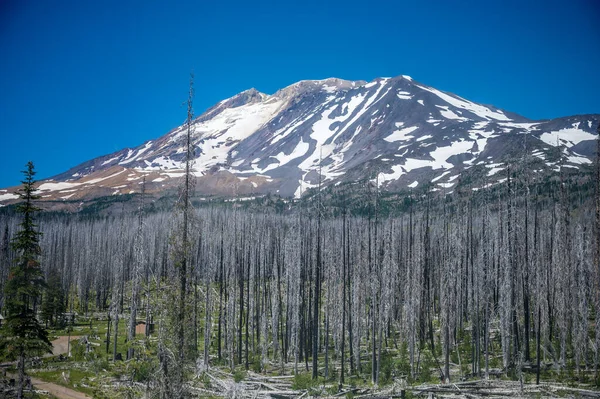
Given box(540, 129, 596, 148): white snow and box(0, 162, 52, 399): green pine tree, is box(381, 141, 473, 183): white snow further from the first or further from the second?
box(0, 162, 52, 399): green pine tree

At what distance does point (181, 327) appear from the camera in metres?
18.2

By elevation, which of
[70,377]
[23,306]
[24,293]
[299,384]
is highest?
[24,293]

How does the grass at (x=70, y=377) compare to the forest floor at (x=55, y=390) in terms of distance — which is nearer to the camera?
the forest floor at (x=55, y=390)

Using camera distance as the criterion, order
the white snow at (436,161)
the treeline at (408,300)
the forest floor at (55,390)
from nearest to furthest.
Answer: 1. the treeline at (408,300)
2. the forest floor at (55,390)
3. the white snow at (436,161)

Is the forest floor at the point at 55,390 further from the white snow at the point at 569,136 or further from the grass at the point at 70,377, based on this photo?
the white snow at the point at 569,136

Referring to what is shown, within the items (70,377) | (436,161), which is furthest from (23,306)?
(436,161)

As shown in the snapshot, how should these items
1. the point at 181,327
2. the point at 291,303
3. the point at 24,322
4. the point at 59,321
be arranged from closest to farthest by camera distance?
the point at 181,327, the point at 24,322, the point at 291,303, the point at 59,321

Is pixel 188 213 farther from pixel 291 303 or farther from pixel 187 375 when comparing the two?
pixel 291 303

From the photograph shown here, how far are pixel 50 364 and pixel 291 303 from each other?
2191cm

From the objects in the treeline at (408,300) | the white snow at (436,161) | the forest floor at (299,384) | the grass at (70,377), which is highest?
the white snow at (436,161)

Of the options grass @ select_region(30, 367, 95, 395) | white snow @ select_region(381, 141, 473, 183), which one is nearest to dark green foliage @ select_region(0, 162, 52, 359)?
grass @ select_region(30, 367, 95, 395)

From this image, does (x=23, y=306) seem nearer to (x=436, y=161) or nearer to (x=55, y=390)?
(x=55, y=390)

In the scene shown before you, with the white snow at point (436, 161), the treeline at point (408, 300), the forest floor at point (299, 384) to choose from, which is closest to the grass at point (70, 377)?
the forest floor at point (299, 384)

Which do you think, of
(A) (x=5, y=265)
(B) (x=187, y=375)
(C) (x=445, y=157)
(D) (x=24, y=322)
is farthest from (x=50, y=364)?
(C) (x=445, y=157)
